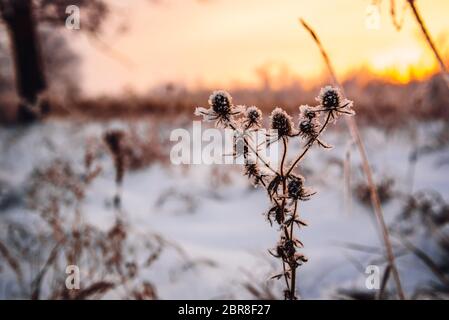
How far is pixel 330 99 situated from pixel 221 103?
241 millimetres

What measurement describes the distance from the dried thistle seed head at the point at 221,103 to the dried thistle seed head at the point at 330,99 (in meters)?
0.21

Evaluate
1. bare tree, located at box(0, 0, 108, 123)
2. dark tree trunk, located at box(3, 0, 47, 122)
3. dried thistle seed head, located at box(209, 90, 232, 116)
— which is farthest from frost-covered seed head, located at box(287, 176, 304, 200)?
dark tree trunk, located at box(3, 0, 47, 122)

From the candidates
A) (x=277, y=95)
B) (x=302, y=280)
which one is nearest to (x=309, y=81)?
(x=277, y=95)

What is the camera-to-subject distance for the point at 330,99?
84 centimetres

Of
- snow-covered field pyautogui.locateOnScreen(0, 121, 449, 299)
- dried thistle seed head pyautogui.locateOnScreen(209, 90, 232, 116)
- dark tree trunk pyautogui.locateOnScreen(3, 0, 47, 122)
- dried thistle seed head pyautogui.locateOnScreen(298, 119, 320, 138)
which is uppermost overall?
dark tree trunk pyautogui.locateOnScreen(3, 0, 47, 122)

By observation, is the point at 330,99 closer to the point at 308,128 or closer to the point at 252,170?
the point at 308,128

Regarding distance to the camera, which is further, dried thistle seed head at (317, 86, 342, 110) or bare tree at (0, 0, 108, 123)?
bare tree at (0, 0, 108, 123)

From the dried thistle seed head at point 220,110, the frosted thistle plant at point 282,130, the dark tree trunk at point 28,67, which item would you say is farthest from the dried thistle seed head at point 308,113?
the dark tree trunk at point 28,67

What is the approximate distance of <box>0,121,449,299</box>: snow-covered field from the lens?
6.13 ft

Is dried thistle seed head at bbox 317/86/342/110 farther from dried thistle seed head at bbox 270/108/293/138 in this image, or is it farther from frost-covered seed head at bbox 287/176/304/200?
frost-covered seed head at bbox 287/176/304/200

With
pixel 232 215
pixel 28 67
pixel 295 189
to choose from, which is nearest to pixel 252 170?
pixel 295 189

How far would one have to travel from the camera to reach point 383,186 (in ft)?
9.28

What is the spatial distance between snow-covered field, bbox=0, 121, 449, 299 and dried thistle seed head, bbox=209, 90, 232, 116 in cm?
46

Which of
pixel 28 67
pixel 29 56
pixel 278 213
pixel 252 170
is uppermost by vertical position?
pixel 29 56
